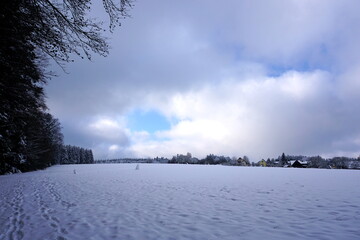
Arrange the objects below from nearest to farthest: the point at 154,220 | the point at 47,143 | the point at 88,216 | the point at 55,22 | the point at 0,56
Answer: the point at 55,22 → the point at 0,56 → the point at 154,220 → the point at 88,216 → the point at 47,143

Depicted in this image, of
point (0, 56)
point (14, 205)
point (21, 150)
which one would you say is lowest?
point (14, 205)

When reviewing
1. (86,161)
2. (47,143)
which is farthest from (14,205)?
(86,161)

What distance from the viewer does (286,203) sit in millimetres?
9156

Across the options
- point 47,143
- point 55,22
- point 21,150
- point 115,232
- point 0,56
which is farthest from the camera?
point 47,143

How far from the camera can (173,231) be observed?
5504 millimetres

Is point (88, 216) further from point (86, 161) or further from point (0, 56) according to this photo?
point (86, 161)

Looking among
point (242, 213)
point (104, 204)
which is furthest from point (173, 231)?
point (104, 204)

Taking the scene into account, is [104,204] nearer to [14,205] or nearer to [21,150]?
[14,205]

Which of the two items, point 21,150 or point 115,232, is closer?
point 115,232

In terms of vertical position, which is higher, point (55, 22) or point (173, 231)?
point (55, 22)

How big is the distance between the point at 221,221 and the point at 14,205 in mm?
8103

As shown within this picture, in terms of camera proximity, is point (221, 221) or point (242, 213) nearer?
point (221, 221)

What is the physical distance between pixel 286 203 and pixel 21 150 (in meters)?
27.0

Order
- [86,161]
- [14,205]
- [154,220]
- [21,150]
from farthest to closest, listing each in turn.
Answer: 1. [86,161]
2. [21,150]
3. [14,205]
4. [154,220]
